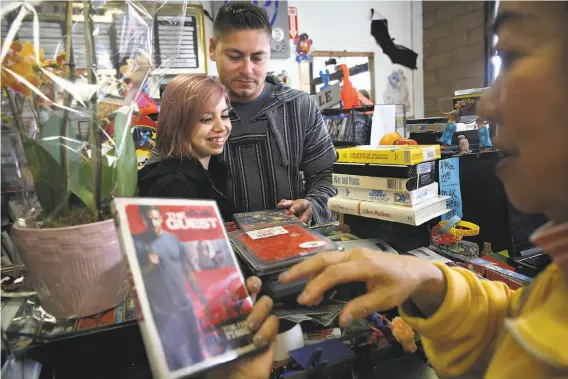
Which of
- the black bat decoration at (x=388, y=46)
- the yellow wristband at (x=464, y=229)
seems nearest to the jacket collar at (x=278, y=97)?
the yellow wristband at (x=464, y=229)

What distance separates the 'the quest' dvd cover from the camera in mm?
438

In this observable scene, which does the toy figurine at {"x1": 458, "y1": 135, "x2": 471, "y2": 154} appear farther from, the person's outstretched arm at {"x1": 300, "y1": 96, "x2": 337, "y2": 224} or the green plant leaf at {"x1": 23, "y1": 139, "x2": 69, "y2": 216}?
the green plant leaf at {"x1": 23, "y1": 139, "x2": 69, "y2": 216}

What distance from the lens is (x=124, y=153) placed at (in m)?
0.66

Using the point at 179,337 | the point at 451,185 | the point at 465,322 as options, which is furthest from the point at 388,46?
the point at 179,337

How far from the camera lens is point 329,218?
4.49ft

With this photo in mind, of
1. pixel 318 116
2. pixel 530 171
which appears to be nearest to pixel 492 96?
pixel 530 171

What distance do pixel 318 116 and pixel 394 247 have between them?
2.55ft

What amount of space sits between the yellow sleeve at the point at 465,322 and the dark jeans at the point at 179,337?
13.4 inches

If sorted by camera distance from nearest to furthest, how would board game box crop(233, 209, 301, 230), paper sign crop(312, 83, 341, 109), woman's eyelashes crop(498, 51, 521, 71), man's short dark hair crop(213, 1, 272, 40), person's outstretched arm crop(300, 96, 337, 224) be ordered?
woman's eyelashes crop(498, 51, 521, 71) < board game box crop(233, 209, 301, 230) < man's short dark hair crop(213, 1, 272, 40) < person's outstretched arm crop(300, 96, 337, 224) < paper sign crop(312, 83, 341, 109)

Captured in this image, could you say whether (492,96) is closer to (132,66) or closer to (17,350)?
(132,66)

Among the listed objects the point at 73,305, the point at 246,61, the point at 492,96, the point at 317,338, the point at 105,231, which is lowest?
the point at 317,338

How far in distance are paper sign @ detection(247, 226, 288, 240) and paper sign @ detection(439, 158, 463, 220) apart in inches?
23.4

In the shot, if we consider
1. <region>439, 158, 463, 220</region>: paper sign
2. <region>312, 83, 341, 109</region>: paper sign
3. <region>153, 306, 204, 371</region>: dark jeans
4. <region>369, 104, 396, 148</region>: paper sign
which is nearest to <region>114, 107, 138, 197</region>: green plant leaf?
<region>153, 306, 204, 371</region>: dark jeans

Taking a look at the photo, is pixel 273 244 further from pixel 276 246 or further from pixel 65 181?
pixel 65 181
